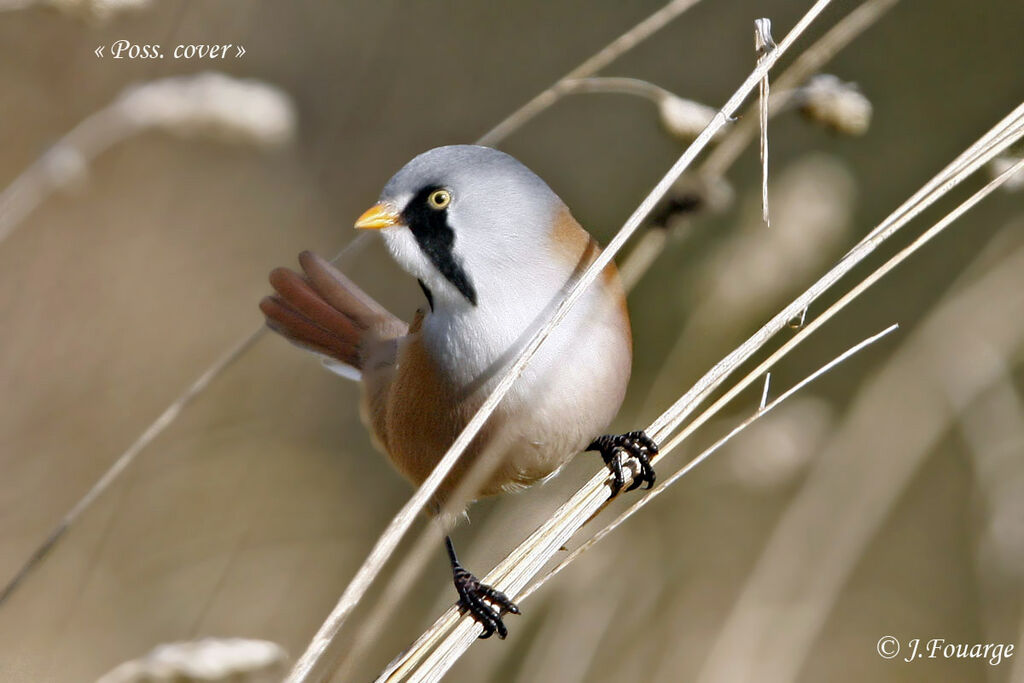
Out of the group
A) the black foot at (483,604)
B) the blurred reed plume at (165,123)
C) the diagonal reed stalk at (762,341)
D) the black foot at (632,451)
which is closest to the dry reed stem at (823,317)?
the diagonal reed stalk at (762,341)

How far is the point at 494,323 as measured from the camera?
1958mm

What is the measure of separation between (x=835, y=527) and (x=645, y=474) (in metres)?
0.80

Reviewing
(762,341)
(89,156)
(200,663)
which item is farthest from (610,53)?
(200,663)

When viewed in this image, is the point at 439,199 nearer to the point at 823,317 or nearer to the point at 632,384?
the point at 823,317

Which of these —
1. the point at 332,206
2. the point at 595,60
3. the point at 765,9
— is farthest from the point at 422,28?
the point at 595,60

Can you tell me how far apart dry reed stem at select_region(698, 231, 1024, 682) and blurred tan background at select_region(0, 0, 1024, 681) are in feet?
0.03

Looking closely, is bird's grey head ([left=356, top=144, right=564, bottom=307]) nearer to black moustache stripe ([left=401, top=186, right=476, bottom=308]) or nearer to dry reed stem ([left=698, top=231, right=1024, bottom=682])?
black moustache stripe ([left=401, top=186, right=476, bottom=308])

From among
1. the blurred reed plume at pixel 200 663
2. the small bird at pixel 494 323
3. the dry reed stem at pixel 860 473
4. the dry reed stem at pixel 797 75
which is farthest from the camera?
the dry reed stem at pixel 860 473

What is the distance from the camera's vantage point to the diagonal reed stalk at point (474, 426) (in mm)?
1416

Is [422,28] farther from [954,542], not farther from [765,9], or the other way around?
[954,542]

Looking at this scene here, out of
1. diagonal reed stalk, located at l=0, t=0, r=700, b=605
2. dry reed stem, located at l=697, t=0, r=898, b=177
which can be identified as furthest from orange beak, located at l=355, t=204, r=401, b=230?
dry reed stem, located at l=697, t=0, r=898, b=177

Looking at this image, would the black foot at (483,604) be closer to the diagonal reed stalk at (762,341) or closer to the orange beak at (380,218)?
the diagonal reed stalk at (762,341)

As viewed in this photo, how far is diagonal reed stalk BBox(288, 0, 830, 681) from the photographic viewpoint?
1.42 metres

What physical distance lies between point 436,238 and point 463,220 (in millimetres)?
71
